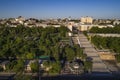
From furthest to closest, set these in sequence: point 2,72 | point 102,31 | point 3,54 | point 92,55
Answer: point 102,31
point 92,55
point 3,54
point 2,72

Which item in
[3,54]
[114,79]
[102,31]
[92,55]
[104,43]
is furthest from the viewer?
[102,31]

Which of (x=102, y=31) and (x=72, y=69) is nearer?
(x=72, y=69)

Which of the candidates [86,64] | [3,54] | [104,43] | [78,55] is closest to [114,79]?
[86,64]

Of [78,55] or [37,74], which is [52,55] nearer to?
[78,55]

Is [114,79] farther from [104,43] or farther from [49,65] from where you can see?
[104,43]

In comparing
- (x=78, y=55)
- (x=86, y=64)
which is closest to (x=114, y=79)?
(x=86, y=64)

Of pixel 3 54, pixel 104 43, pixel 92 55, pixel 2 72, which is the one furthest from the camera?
pixel 104 43

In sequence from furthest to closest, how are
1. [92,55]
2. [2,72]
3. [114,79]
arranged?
[92,55] < [2,72] < [114,79]

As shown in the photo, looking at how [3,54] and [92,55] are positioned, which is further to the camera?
[92,55]
